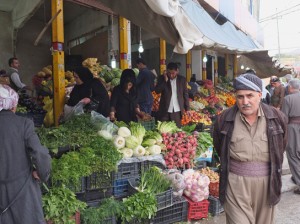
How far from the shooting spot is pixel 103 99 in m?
5.92

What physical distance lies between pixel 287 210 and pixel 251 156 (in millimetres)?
3162

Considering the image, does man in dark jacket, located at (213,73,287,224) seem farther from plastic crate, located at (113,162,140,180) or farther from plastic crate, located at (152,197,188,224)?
plastic crate, located at (113,162,140,180)

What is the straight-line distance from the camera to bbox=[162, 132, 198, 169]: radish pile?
5.34 meters

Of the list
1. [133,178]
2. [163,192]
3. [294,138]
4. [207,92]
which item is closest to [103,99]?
[133,178]

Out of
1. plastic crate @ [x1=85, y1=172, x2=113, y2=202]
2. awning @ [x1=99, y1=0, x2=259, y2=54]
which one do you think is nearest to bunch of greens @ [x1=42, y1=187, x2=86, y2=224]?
plastic crate @ [x1=85, y1=172, x2=113, y2=202]

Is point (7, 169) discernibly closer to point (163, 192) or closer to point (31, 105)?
point (163, 192)

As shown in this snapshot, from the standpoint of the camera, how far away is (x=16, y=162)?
116 inches

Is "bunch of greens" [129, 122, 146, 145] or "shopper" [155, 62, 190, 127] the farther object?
"shopper" [155, 62, 190, 127]

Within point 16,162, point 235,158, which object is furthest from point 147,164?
point 16,162

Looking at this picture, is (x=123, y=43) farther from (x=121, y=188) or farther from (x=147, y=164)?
(x=121, y=188)

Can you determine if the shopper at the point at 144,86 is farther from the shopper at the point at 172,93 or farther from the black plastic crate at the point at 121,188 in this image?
the black plastic crate at the point at 121,188

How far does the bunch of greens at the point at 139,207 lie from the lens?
13.9 feet

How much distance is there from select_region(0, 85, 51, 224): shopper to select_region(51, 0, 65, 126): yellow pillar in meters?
4.16

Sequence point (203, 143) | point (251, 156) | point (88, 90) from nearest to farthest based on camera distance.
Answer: point (251, 156) → point (88, 90) → point (203, 143)
